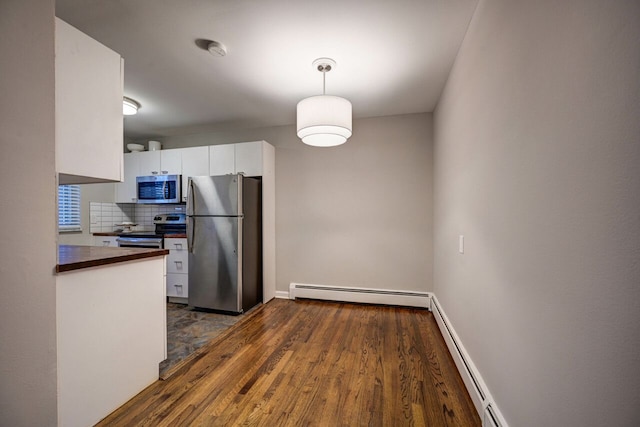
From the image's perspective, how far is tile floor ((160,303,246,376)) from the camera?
207cm

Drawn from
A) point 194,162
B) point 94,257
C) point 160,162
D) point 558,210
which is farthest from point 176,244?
point 558,210

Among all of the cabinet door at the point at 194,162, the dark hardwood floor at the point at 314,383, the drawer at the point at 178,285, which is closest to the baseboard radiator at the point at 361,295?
the dark hardwood floor at the point at 314,383

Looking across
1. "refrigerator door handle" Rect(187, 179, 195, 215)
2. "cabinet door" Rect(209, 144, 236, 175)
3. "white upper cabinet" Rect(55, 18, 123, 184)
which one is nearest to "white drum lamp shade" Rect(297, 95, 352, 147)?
"white upper cabinet" Rect(55, 18, 123, 184)

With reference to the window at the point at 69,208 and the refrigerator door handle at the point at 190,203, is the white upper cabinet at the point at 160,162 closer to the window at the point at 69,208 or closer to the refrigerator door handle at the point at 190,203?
the refrigerator door handle at the point at 190,203

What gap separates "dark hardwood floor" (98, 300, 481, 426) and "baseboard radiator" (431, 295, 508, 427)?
2.5 inches

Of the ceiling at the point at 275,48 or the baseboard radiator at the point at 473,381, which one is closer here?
the baseboard radiator at the point at 473,381

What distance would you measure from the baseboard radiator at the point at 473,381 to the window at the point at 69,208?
15.6 feet

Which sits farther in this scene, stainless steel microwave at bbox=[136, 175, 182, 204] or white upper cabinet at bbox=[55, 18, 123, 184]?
stainless steel microwave at bbox=[136, 175, 182, 204]

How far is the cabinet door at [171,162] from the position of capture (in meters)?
3.56

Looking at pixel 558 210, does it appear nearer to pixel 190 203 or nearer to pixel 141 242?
pixel 190 203

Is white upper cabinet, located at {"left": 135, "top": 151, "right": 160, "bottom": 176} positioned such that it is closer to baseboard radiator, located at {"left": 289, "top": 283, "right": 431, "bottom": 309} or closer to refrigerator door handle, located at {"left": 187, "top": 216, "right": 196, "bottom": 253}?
refrigerator door handle, located at {"left": 187, "top": 216, "right": 196, "bottom": 253}

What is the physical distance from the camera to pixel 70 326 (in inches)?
47.8

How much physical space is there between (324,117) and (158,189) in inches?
116

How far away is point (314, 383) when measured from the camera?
1.71m
